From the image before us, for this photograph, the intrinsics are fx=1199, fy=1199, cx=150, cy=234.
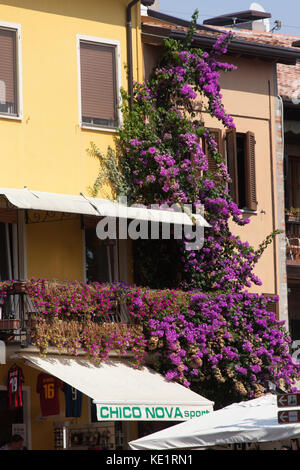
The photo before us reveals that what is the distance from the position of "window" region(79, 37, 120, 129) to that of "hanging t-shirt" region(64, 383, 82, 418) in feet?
16.7

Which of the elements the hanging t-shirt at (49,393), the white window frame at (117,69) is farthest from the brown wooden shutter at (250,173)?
the hanging t-shirt at (49,393)

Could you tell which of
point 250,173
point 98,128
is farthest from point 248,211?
point 98,128

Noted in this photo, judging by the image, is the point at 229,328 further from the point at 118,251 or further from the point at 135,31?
the point at 135,31

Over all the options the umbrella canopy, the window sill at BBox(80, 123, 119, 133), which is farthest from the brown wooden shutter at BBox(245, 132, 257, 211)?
the umbrella canopy

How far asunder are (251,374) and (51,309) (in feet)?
15.4

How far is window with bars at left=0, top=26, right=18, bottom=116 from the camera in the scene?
21.6 meters

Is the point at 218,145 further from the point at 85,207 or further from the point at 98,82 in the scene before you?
the point at 85,207

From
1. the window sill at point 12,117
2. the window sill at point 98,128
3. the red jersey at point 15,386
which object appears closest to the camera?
the red jersey at point 15,386

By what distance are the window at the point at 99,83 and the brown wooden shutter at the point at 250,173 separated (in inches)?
129

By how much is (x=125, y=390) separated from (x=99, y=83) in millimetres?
6248

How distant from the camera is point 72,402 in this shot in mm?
20766

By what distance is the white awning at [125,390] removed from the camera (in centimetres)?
1933

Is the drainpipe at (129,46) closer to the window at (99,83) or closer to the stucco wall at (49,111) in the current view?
the window at (99,83)

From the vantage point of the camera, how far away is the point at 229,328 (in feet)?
75.1
